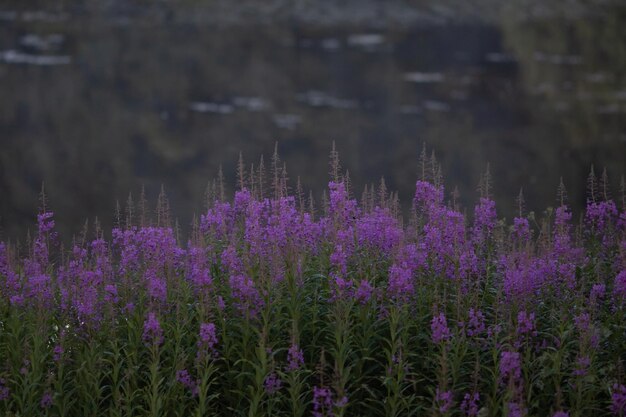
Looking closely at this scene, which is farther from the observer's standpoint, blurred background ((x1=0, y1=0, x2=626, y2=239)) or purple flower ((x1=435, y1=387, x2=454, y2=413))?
blurred background ((x1=0, y1=0, x2=626, y2=239))

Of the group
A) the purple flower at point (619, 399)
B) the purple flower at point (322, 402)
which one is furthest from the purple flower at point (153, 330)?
the purple flower at point (619, 399)

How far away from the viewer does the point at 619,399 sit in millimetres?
5172

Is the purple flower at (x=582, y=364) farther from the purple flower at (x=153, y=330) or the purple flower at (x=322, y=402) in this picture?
the purple flower at (x=153, y=330)

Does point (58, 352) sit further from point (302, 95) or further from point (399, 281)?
point (302, 95)

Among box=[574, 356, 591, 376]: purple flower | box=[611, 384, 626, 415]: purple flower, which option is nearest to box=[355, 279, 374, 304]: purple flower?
box=[574, 356, 591, 376]: purple flower

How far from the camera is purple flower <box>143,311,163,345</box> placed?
544cm

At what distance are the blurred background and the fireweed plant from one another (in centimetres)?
1380

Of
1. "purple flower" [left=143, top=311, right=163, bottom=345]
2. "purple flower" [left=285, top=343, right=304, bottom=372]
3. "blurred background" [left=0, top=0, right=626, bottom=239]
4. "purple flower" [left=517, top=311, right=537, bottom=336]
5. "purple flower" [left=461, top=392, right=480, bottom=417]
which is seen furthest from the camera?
"blurred background" [left=0, top=0, right=626, bottom=239]

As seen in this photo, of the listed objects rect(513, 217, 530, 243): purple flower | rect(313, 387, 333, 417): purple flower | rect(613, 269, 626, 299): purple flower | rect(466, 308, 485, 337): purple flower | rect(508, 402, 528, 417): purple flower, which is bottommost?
rect(313, 387, 333, 417): purple flower

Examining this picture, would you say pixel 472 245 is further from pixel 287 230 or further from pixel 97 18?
pixel 97 18

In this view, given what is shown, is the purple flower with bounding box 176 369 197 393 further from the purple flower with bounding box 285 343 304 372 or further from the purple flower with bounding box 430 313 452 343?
the purple flower with bounding box 430 313 452 343

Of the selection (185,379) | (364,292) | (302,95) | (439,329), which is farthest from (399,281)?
(302,95)

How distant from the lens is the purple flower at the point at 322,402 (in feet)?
17.1

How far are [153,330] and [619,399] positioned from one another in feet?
8.84
